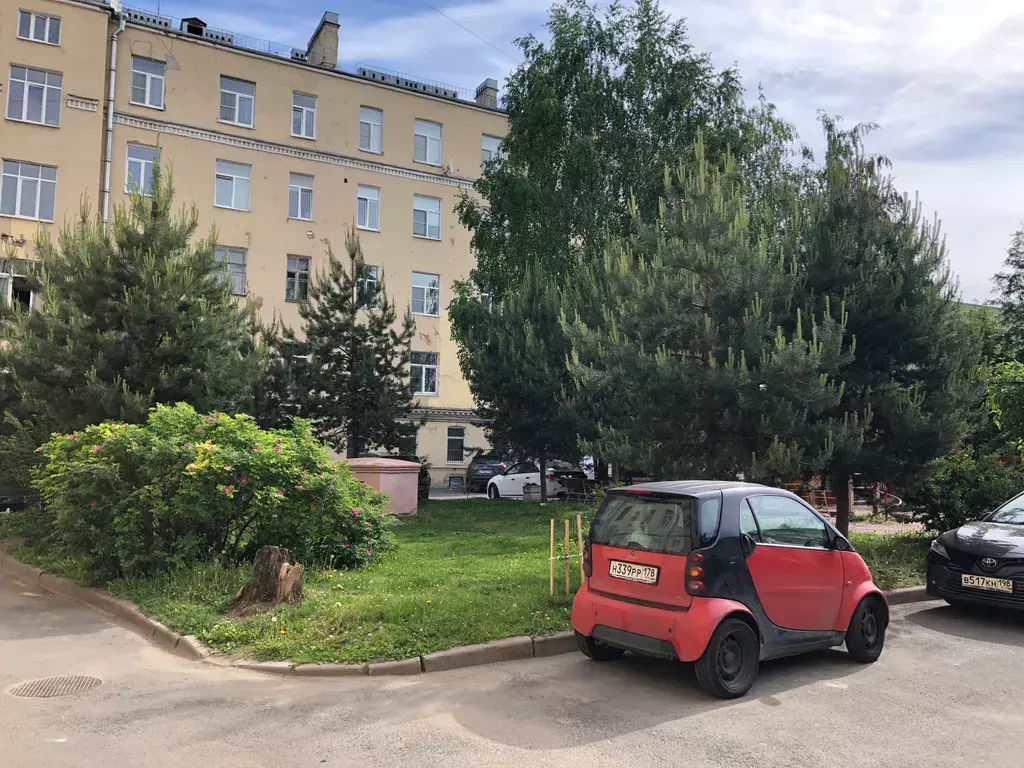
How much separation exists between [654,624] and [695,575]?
19.2 inches

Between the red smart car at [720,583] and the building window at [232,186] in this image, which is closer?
the red smart car at [720,583]

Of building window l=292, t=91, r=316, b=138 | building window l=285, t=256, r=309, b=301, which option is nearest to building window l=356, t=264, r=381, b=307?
building window l=285, t=256, r=309, b=301

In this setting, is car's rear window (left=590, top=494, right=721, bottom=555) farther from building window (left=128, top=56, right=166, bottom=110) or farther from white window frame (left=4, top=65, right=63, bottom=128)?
building window (left=128, top=56, right=166, bottom=110)

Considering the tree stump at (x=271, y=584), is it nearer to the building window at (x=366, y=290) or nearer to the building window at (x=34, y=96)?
the building window at (x=366, y=290)

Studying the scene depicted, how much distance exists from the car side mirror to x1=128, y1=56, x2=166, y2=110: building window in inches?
1180

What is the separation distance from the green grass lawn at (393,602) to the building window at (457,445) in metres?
22.9

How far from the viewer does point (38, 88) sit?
27422 millimetres

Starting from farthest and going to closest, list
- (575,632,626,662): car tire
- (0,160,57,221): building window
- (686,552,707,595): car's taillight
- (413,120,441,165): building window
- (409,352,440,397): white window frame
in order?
(413,120,441,165): building window
(409,352,440,397): white window frame
(0,160,57,221): building window
(575,632,626,662): car tire
(686,552,707,595): car's taillight

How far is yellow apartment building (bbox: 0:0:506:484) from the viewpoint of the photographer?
27.3m

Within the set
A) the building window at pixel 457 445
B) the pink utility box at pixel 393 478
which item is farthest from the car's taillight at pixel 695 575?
the building window at pixel 457 445

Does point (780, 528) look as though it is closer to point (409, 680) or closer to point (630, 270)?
point (409, 680)

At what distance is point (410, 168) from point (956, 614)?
29.5 metres

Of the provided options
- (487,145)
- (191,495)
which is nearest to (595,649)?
(191,495)

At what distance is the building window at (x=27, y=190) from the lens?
87.9ft
